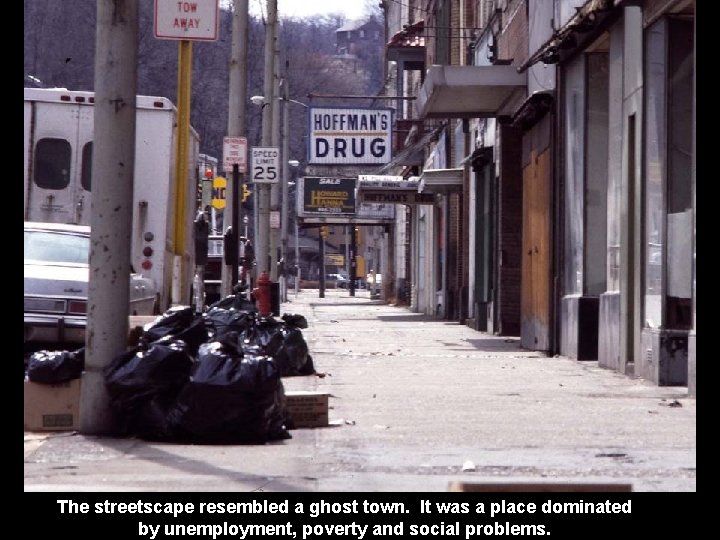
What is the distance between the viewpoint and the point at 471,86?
22.1m

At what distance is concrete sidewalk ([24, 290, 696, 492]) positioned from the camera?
7.74 m

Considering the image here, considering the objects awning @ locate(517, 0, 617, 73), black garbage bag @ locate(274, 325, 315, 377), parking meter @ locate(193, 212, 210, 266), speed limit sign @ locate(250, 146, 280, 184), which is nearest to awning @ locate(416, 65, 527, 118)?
awning @ locate(517, 0, 617, 73)

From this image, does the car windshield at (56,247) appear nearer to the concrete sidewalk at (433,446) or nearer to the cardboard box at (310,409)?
the concrete sidewalk at (433,446)

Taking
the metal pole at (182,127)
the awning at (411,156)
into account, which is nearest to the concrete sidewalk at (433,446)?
the metal pole at (182,127)

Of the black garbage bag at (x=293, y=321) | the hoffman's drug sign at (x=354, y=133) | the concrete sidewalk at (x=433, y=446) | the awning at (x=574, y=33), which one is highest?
the hoffman's drug sign at (x=354, y=133)

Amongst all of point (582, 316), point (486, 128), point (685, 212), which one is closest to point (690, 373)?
point (685, 212)

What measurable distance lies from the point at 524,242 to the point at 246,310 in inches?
367

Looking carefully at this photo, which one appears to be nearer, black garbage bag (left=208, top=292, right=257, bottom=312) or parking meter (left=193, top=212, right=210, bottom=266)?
black garbage bag (left=208, top=292, right=257, bottom=312)

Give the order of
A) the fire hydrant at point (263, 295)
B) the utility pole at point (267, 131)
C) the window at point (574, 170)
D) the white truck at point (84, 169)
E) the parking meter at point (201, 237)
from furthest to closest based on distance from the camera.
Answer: the utility pole at point (267, 131)
the fire hydrant at point (263, 295)
the white truck at point (84, 169)
the parking meter at point (201, 237)
the window at point (574, 170)

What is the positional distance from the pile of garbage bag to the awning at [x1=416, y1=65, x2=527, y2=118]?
12.5 meters

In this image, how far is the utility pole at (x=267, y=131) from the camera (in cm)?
2947

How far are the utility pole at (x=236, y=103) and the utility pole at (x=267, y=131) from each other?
5.37 m

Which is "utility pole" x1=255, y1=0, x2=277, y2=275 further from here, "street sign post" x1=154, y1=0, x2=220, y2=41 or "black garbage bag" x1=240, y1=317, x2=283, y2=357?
"street sign post" x1=154, y1=0, x2=220, y2=41
